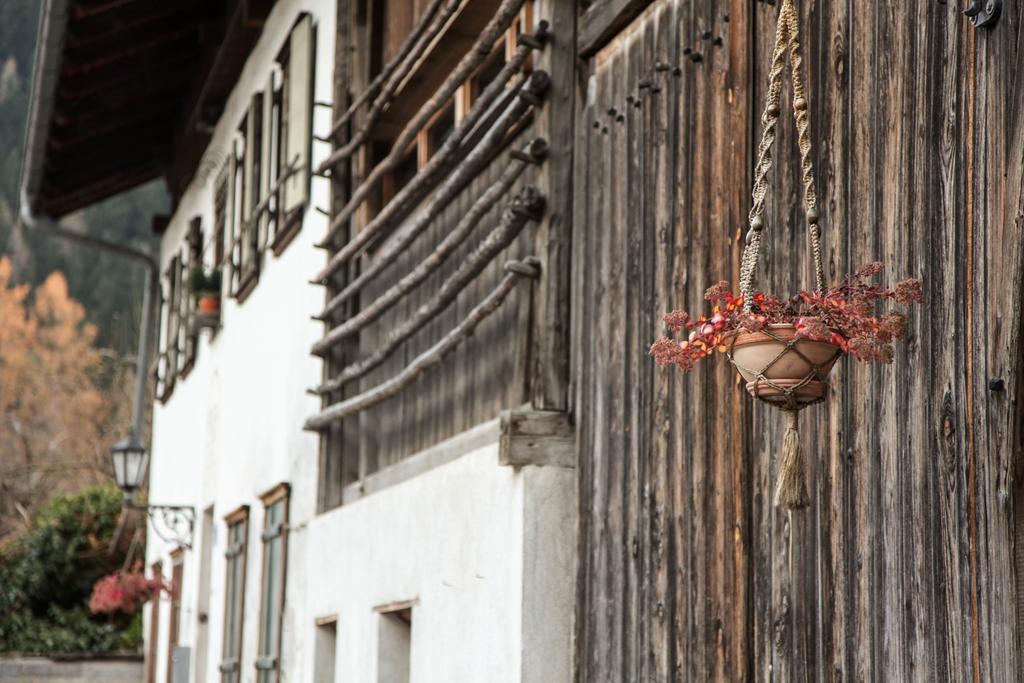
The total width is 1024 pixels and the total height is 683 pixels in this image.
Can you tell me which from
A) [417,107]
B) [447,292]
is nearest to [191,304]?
[417,107]

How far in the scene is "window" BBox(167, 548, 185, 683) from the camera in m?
14.9

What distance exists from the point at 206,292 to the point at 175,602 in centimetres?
353

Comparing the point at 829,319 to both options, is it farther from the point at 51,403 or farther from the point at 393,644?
the point at 51,403

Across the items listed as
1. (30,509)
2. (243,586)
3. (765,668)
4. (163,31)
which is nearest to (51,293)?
(30,509)

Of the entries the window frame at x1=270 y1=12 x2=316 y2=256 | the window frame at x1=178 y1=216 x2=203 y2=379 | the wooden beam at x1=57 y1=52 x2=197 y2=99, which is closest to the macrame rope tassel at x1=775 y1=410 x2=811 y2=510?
the window frame at x1=270 y1=12 x2=316 y2=256

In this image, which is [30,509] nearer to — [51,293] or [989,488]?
[51,293]

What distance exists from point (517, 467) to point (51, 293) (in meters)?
37.4

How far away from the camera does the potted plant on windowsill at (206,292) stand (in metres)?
13.2

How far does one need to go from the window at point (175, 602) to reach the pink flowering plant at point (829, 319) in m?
11.8

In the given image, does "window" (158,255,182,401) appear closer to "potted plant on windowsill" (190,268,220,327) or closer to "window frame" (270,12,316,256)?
"potted plant on windowsill" (190,268,220,327)

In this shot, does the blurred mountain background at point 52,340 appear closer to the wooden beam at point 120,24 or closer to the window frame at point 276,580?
the wooden beam at point 120,24

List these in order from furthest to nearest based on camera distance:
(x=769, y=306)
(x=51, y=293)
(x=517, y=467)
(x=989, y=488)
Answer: (x=51, y=293)
(x=517, y=467)
(x=769, y=306)
(x=989, y=488)

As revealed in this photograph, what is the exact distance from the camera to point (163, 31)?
1388 centimetres

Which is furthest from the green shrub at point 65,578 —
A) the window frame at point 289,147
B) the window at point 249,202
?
the window frame at point 289,147
